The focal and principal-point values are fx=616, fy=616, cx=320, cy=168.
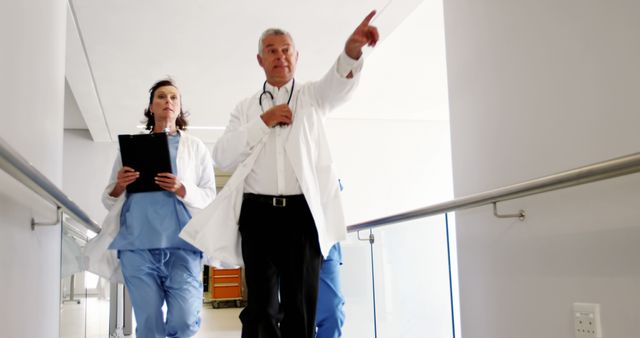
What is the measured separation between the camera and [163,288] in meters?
2.99

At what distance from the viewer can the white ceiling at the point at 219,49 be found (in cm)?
464

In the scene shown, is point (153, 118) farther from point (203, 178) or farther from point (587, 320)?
point (587, 320)

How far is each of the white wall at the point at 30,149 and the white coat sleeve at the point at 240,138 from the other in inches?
27.0

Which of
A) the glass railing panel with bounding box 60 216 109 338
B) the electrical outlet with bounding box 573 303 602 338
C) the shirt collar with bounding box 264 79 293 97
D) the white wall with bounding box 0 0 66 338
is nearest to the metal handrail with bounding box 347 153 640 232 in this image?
the electrical outlet with bounding box 573 303 602 338

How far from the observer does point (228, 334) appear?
6617mm

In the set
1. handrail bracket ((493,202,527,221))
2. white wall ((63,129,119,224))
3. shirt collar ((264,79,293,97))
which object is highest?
white wall ((63,129,119,224))

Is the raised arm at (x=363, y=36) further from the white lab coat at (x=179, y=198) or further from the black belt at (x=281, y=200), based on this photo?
the white lab coat at (x=179, y=198)

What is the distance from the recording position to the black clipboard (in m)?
2.90

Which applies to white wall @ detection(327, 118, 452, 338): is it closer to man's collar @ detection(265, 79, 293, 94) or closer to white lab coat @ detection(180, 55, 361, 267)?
white lab coat @ detection(180, 55, 361, 267)

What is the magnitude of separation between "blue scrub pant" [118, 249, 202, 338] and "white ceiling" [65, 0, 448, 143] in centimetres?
226

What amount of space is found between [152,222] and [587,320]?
1.88m

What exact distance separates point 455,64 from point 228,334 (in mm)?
4618

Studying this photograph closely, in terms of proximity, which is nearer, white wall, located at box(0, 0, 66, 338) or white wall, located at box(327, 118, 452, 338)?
white wall, located at box(0, 0, 66, 338)

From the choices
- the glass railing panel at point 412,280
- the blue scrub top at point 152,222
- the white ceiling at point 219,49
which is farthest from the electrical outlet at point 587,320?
the white ceiling at point 219,49
